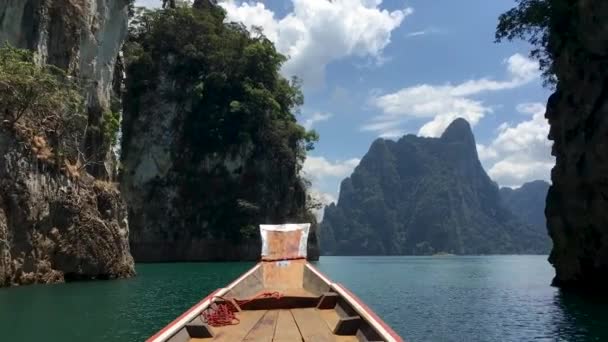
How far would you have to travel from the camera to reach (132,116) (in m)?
75.2

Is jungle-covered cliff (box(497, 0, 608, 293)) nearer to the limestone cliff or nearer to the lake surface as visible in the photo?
the lake surface

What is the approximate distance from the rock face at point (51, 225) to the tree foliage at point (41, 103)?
1.52m

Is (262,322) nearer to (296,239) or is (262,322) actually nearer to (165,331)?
(165,331)

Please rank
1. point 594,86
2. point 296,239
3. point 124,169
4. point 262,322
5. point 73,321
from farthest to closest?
point 124,169, point 594,86, point 73,321, point 296,239, point 262,322

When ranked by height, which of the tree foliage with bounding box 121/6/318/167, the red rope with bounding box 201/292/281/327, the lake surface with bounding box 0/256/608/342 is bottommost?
the lake surface with bounding box 0/256/608/342

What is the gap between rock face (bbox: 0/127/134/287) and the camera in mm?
29359

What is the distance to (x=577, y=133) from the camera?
31.1 m

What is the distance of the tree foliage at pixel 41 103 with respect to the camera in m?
29.5

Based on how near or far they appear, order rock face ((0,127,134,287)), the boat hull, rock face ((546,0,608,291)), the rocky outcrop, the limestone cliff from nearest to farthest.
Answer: the boat hull
rock face ((546,0,608,291))
rock face ((0,127,134,287))
the limestone cliff
the rocky outcrop

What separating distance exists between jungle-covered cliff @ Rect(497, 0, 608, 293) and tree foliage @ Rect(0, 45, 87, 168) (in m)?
28.8

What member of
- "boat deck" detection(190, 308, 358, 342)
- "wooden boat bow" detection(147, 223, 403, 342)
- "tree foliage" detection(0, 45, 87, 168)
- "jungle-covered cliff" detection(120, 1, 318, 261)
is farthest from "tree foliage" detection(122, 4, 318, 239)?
"boat deck" detection(190, 308, 358, 342)

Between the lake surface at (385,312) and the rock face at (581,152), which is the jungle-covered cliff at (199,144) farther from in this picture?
the rock face at (581,152)

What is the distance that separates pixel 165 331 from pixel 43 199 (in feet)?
93.9

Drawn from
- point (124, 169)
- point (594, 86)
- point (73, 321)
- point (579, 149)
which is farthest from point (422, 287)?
point (124, 169)
